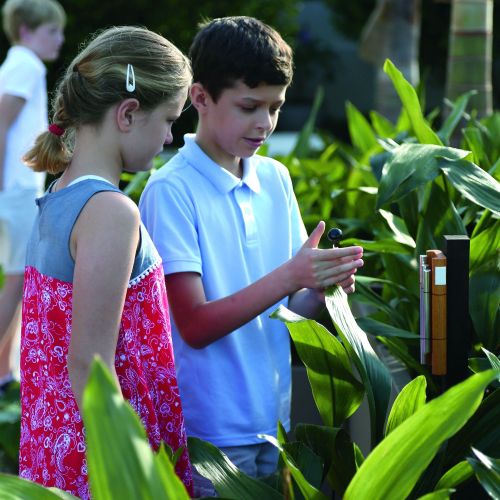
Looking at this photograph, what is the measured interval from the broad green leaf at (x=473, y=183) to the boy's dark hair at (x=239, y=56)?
453 mm

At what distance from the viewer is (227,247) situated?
7.92 ft

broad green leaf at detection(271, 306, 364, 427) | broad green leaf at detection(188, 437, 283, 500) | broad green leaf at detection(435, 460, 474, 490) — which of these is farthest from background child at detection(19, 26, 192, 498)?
broad green leaf at detection(435, 460, 474, 490)

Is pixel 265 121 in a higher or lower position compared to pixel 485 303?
higher

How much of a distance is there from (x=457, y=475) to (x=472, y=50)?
3836 millimetres

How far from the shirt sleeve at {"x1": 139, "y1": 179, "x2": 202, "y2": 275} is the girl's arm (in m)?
0.39

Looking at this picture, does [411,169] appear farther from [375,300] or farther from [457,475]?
[457,475]

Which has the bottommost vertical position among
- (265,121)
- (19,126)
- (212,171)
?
(212,171)

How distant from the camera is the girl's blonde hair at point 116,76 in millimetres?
2051

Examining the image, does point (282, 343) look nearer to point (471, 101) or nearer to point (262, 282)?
point (262, 282)

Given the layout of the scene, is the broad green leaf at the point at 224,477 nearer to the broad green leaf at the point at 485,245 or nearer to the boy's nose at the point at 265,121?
the boy's nose at the point at 265,121

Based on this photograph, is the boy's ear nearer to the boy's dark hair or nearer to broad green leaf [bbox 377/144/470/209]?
the boy's dark hair

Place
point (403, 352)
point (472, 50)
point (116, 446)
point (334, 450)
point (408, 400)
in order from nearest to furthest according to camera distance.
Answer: point (116, 446) < point (408, 400) < point (334, 450) < point (403, 352) < point (472, 50)

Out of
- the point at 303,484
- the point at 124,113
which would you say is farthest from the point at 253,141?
the point at 303,484

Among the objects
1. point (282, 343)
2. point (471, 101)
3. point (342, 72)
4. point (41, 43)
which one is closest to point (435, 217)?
point (282, 343)
